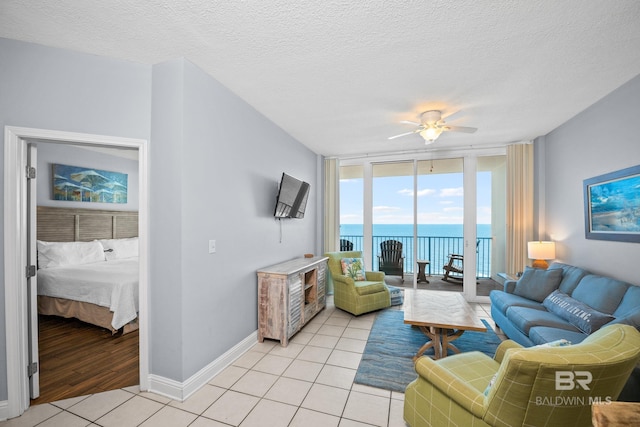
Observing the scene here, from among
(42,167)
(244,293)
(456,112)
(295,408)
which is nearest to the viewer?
(295,408)

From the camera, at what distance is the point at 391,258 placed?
559cm

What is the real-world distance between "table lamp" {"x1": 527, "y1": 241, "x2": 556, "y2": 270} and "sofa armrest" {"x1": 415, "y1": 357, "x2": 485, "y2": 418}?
10.2 ft

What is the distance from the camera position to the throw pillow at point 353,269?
4213 millimetres

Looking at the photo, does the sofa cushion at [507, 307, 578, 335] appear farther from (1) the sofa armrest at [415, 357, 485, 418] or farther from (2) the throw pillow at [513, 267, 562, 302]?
(1) the sofa armrest at [415, 357, 485, 418]

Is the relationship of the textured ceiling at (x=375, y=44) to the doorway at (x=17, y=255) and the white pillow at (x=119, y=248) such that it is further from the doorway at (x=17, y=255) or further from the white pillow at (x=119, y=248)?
the white pillow at (x=119, y=248)

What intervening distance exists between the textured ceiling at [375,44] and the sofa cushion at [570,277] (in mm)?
1872

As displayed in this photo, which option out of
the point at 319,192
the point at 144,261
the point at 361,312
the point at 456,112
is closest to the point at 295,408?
the point at 144,261

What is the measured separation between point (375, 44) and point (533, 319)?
2831mm

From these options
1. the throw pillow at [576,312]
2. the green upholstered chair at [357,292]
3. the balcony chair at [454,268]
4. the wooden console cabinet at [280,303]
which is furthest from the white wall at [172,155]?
the balcony chair at [454,268]

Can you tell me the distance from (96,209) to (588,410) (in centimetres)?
628

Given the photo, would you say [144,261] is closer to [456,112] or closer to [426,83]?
[426,83]

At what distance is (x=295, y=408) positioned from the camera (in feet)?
6.51

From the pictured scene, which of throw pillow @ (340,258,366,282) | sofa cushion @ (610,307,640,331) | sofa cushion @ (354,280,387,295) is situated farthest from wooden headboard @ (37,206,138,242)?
sofa cushion @ (610,307,640,331)

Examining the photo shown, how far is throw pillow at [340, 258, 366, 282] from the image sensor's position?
13.8 ft
